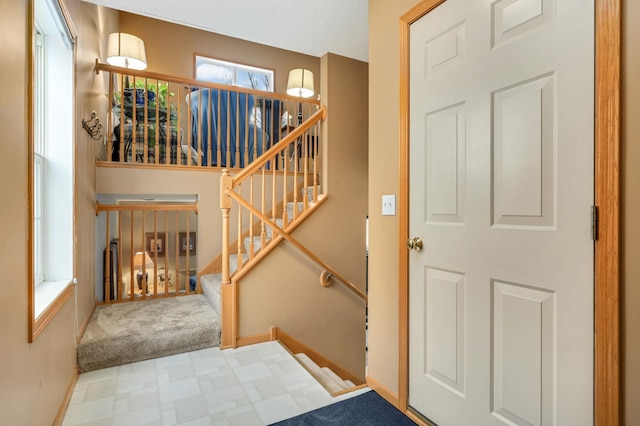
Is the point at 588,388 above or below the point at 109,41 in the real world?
below

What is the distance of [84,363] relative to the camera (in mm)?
2166

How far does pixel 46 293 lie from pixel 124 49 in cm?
283

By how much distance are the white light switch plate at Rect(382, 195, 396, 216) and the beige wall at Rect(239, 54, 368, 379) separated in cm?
130

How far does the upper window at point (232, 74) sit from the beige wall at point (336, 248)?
9.40 ft

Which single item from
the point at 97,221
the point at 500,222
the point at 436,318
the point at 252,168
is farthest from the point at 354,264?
the point at 97,221

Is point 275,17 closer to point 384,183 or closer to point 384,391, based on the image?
point 384,183

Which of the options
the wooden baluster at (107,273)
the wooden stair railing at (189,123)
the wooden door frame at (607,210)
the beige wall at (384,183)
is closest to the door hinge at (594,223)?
the wooden door frame at (607,210)

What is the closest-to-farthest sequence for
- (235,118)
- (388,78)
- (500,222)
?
(500,222), (388,78), (235,118)

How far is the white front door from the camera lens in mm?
1058

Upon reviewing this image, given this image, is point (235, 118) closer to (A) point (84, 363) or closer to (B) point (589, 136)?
(A) point (84, 363)

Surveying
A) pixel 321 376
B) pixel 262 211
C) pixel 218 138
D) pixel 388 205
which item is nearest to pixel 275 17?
pixel 218 138

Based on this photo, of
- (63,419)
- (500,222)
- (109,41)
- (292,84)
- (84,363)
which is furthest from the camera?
(292,84)

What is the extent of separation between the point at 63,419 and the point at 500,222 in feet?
7.49

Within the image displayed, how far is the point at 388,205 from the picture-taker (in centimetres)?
185
